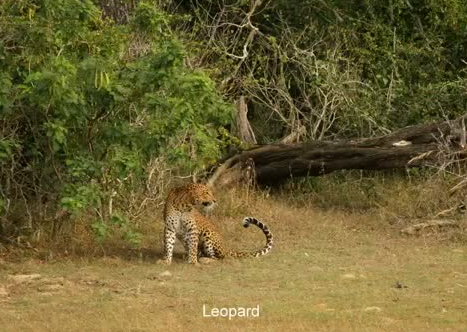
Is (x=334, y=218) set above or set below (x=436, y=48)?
below

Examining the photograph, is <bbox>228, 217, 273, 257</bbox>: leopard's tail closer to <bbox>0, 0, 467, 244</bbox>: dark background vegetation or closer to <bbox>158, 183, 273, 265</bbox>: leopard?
<bbox>158, 183, 273, 265</bbox>: leopard

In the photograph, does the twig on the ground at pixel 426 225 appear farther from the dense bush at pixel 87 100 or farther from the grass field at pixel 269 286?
the dense bush at pixel 87 100

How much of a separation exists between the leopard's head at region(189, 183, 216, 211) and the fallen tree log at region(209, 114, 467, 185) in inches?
97.2

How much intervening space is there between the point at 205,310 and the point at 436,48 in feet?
29.1

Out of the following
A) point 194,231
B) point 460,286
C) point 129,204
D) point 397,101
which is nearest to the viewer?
point 460,286

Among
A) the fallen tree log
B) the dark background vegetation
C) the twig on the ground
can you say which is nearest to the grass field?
the twig on the ground

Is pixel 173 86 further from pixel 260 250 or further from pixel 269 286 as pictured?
pixel 260 250

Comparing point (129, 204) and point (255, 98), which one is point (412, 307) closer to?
point (129, 204)

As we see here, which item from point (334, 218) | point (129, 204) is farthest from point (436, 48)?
point (129, 204)

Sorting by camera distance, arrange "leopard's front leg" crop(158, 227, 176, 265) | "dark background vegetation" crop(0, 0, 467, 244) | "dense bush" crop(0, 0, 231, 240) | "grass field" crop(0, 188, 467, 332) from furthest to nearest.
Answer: "leopard's front leg" crop(158, 227, 176, 265) → "dark background vegetation" crop(0, 0, 467, 244) → "dense bush" crop(0, 0, 231, 240) → "grass field" crop(0, 188, 467, 332)

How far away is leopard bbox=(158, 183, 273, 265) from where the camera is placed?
10906mm

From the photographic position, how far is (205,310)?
8.51 meters

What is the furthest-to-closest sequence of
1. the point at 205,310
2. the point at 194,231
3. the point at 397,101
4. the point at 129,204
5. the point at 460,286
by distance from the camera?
the point at 397,101
the point at 129,204
the point at 194,231
the point at 460,286
the point at 205,310

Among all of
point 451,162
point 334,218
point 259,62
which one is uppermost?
point 259,62
